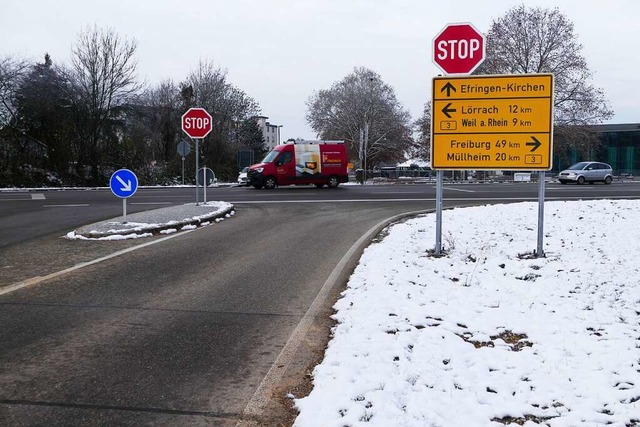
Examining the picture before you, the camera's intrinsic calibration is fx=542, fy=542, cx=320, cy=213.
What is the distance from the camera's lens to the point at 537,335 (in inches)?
186

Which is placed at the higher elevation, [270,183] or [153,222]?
[270,183]

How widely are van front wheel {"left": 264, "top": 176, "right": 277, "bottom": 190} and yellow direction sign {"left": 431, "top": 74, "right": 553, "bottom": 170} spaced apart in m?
19.9

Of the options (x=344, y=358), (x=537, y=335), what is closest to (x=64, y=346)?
(x=344, y=358)

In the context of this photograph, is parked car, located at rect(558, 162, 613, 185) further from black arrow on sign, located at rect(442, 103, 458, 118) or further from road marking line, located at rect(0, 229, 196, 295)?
road marking line, located at rect(0, 229, 196, 295)

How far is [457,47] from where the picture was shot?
8648 millimetres

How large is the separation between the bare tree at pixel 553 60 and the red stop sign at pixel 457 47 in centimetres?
4211

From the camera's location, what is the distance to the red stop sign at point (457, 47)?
863 cm

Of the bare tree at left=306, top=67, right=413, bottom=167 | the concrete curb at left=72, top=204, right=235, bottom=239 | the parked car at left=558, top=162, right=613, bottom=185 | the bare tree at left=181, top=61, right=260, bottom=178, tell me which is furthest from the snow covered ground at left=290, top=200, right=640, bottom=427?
the bare tree at left=306, top=67, right=413, bottom=167

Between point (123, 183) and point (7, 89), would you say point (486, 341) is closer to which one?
point (123, 183)

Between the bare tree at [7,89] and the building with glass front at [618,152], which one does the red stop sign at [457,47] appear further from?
the building with glass front at [618,152]

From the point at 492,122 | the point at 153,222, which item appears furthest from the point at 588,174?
the point at 153,222

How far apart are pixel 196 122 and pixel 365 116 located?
5556cm

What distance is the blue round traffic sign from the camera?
40.7 ft

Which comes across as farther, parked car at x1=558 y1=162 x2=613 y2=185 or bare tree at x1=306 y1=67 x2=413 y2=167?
bare tree at x1=306 y1=67 x2=413 y2=167
